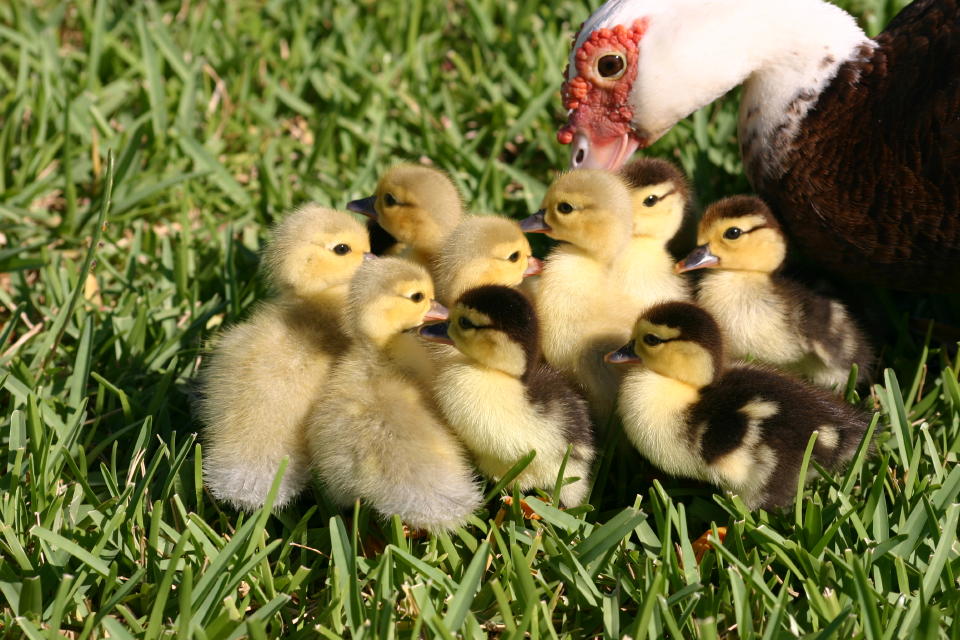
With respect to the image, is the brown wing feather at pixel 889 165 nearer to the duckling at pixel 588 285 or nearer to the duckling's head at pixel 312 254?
the duckling at pixel 588 285

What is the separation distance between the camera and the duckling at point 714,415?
2.54 m

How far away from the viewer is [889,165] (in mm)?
3016

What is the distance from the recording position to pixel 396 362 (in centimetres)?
271

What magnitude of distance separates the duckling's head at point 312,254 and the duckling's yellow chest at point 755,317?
99 centimetres

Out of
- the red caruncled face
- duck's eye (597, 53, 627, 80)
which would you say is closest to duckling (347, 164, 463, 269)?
the red caruncled face

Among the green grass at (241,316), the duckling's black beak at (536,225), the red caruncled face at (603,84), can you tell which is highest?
the red caruncled face at (603,84)

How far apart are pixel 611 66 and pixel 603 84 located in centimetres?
6

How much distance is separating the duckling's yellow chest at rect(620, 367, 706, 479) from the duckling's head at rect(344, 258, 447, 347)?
0.52 m

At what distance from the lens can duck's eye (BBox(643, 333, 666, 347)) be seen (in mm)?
2562

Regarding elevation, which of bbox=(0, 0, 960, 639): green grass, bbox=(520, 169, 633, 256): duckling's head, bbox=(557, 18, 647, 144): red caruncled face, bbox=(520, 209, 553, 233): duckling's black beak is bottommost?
bbox=(0, 0, 960, 639): green grass

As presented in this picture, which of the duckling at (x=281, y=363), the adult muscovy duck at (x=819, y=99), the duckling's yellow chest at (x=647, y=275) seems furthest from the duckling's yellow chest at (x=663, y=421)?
the adult muscovy duck at (x=819, y=99)

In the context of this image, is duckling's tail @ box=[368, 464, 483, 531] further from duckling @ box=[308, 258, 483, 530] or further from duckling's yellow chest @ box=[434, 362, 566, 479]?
duckling's yellow chest @ box=[434, 362, 566, 479]

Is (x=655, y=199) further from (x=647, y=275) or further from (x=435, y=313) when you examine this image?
(x=435, y=313)

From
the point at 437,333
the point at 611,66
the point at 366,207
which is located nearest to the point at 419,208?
the point at 366,207
